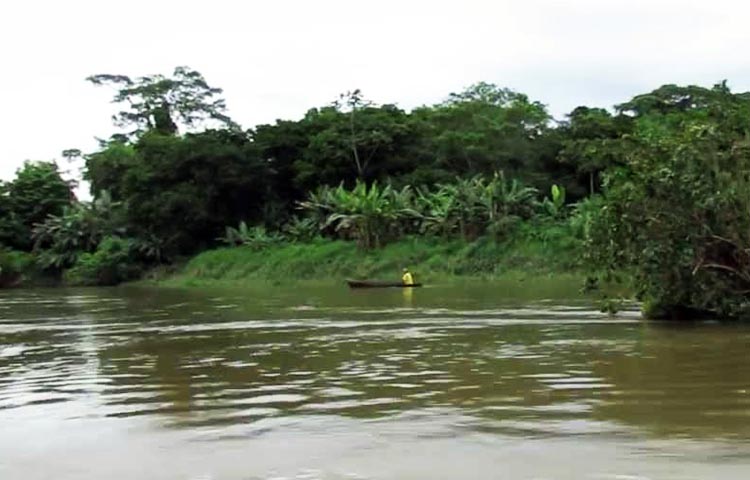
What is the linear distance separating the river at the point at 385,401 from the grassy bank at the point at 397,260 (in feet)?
64.5

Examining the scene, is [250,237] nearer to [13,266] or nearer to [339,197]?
[339,197]

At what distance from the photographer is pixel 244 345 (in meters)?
→ 15.4

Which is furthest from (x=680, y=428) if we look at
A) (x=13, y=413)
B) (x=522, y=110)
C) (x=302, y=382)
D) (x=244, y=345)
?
(x=522, y=110)

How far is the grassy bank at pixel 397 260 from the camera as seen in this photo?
38.5m

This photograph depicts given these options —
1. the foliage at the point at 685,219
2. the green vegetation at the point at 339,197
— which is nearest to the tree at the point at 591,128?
the green vegetation at the point at 339,197

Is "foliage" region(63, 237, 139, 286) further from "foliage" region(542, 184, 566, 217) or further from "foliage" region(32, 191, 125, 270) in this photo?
"foliage" region(542, 184, 566, 217)

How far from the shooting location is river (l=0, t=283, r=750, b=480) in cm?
665

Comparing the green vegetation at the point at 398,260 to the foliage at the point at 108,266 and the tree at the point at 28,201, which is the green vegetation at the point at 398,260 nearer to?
the foliage at the point at 108,266

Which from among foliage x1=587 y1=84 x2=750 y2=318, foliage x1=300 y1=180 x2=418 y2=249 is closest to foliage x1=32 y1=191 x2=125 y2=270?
foliage x1=300 y1=180 x2=418 y2=249

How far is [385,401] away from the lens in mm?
9281

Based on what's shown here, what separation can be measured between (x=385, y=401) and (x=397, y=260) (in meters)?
31.9

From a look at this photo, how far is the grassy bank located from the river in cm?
1967

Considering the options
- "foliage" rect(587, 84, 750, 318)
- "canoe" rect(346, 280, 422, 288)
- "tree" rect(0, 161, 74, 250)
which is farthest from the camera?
"tree" rect(0, 161, 74, 250)

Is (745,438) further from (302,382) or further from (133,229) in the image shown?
(133,229)
